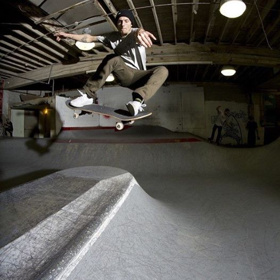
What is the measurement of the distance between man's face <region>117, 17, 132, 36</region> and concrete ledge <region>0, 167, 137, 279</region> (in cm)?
195

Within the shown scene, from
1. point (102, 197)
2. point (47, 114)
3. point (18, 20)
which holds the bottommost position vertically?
point (102, 197)

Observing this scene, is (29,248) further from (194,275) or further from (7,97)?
(7,97)

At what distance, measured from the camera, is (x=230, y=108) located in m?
10.6

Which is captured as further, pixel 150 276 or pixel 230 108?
pixel 230 108

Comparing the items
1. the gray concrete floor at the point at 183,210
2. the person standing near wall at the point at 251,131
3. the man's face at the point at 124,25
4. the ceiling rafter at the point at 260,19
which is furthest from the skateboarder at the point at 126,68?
the person standing near wall at the point at 251,131

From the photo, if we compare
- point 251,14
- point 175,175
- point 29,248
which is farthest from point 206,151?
point 29,248

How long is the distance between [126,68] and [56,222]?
214cm

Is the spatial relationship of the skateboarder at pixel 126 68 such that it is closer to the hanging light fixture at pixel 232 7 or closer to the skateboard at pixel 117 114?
the skateboard at pixel 117 114

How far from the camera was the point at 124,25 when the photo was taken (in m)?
2.46

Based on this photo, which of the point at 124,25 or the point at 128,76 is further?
the point at 128,76

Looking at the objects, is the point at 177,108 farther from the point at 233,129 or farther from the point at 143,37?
the point at 143,37

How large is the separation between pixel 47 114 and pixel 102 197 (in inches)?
453

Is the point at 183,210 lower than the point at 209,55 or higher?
lower

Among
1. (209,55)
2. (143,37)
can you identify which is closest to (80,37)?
(143,37)
